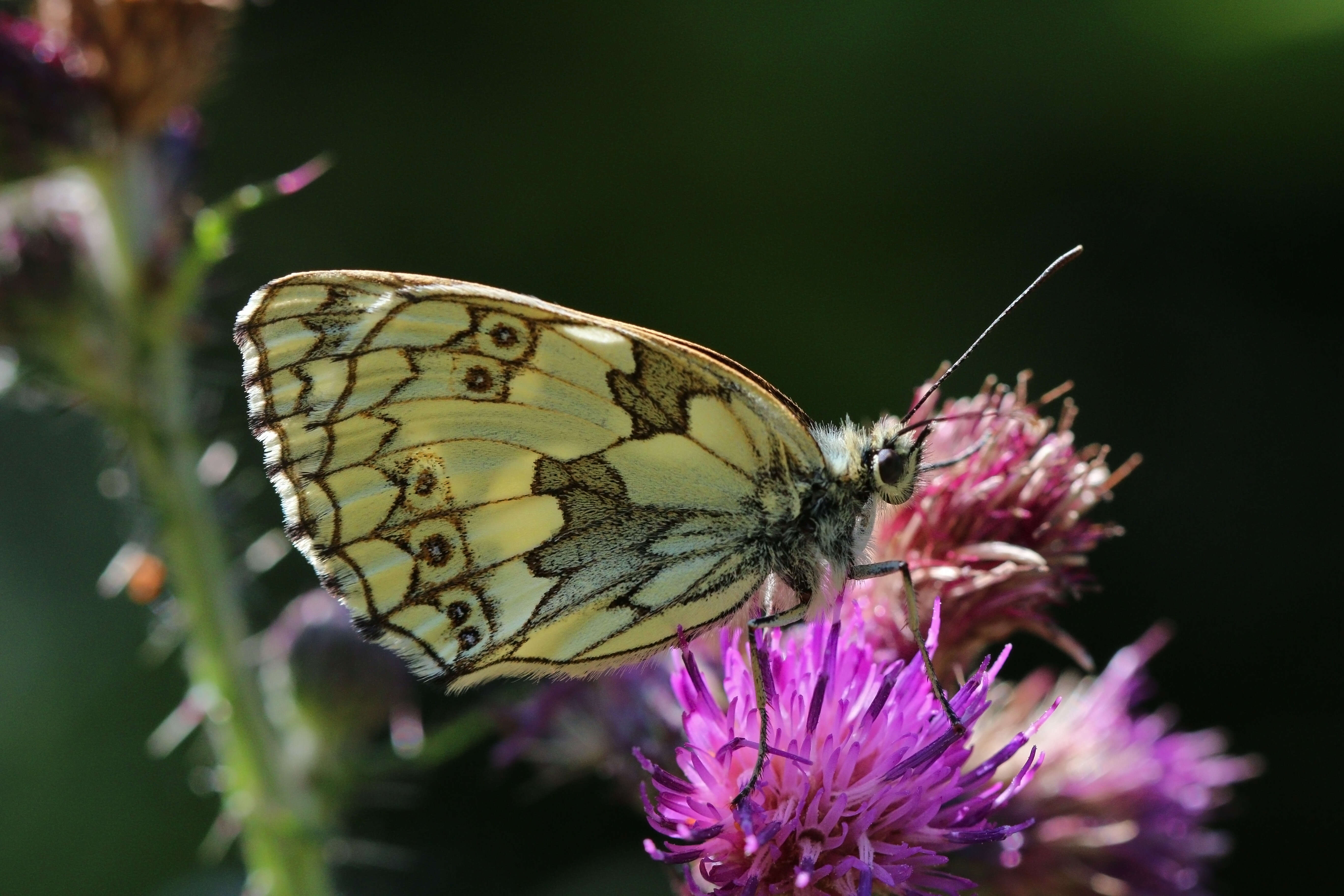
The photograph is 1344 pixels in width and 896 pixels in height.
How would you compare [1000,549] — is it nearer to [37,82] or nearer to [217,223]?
[217,223]

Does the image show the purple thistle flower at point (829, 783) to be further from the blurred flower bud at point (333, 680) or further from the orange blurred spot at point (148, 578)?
the orange blurred spot at point (148, 578)

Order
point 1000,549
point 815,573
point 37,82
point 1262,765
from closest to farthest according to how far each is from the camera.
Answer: point 1000,549, point 815,573, point 37,82, point 1262,765

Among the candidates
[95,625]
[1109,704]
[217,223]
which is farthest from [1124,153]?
[95,625]

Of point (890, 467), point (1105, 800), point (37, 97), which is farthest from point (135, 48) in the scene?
point (1105, 800)

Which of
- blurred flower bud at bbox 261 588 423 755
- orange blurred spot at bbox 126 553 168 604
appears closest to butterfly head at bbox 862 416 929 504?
blurred flower bud at bbox 261 588 423 755

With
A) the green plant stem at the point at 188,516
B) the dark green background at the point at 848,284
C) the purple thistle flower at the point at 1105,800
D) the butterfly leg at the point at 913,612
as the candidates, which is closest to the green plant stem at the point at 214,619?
the green plant stem at the point at 188,516

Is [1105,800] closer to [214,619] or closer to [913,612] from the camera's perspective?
[913,612]

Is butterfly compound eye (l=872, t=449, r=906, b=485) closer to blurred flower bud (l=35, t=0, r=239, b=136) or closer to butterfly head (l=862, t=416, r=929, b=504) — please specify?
butterfly head (l=862, t=416, r=929, b=504)
